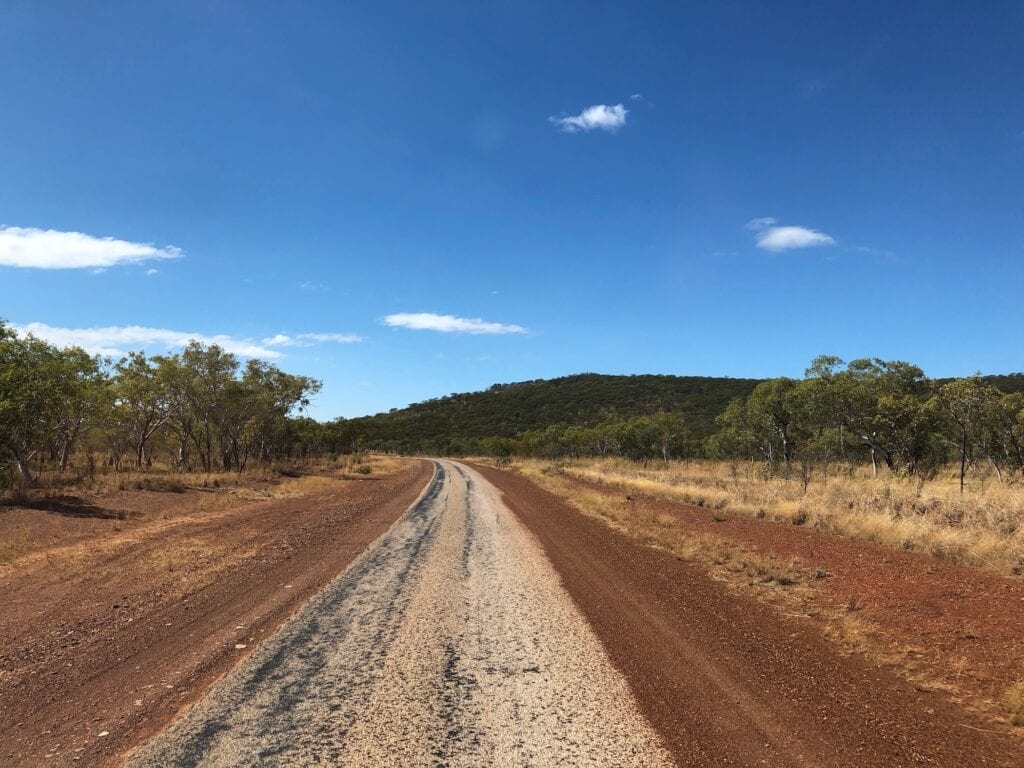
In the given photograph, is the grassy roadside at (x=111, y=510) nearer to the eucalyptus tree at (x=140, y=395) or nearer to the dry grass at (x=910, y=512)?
the eucalyptus tree at (x=140, y=395)

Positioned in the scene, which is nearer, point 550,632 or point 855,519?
point 550,632

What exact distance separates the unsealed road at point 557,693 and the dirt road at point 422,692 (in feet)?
0.06

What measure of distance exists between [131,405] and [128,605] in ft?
107

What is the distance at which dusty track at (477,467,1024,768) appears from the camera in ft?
13.9

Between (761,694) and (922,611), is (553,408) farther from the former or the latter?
(761,694)

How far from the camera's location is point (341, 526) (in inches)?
637

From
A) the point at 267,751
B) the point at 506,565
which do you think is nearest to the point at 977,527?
the point at 506,565

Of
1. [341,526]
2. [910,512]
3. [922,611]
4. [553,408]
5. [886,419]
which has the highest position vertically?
[553,408]

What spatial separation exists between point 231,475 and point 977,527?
108 ft

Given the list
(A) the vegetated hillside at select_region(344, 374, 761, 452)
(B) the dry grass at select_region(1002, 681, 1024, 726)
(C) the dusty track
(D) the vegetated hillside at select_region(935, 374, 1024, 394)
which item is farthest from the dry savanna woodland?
(A) the vegetated hillside at select_region(344, 374, 761, 452)

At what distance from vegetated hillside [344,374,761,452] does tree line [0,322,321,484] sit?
55923mm

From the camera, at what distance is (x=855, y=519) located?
14.5 m

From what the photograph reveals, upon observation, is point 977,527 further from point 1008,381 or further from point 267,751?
point 1008,381

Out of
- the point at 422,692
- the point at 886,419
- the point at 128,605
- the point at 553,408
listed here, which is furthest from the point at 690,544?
the point at 553,408
